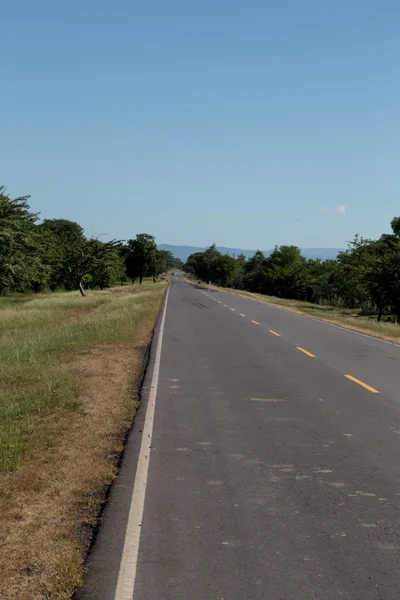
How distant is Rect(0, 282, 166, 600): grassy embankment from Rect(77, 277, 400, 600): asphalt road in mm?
267

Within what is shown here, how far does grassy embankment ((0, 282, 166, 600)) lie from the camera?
412 cm

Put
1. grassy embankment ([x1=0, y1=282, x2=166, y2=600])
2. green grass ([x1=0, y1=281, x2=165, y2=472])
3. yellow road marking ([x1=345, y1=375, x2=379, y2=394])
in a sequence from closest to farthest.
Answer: grassy embankment ([x1=0, y1=282, x2=166, y2=600])
green grass ([x1=0, y1=281, x2=165, y2=472])
yellow road marking ([x1=345, y1=375, x2=379, y2=394])

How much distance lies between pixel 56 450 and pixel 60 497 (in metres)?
1.42

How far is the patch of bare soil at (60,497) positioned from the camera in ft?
12.9

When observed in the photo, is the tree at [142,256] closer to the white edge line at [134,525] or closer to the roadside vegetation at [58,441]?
the roadside vegetation at [58,441]

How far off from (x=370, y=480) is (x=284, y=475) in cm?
93

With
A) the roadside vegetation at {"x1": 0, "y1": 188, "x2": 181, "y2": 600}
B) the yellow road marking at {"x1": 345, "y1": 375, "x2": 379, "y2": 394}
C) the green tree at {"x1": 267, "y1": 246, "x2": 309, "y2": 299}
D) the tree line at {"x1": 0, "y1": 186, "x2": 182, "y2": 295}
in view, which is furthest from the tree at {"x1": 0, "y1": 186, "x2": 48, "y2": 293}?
the green tree at {"x1": 267, "y1": 246, "x2": 309, "y2": 299}

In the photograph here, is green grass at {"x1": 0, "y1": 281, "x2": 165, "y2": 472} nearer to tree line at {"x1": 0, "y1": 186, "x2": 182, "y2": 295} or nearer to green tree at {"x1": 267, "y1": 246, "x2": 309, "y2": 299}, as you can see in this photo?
tree line at {"x1": 0, "y1": 186, "x2": 182, "y2": 295}

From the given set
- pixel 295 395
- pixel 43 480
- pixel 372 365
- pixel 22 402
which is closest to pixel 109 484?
pixel 43 480

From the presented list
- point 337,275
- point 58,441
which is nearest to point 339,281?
point 337,275

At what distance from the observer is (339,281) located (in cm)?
6900

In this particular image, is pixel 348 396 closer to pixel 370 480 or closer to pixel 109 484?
pixel 370 480

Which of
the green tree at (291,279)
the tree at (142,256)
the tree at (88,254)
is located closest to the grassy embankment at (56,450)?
the tree at (88,254)

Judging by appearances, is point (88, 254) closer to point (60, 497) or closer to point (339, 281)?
point (339, 281)
